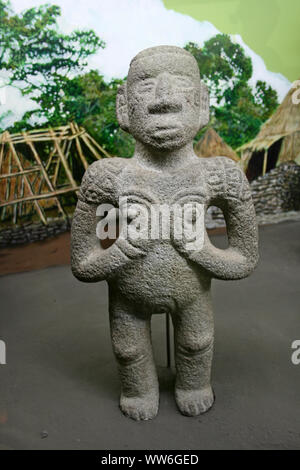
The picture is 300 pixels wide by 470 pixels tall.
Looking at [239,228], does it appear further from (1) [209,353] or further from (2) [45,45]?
(2) [45,45]

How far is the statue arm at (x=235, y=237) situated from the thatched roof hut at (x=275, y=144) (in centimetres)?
368

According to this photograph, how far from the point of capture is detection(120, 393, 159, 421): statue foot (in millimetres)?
2258

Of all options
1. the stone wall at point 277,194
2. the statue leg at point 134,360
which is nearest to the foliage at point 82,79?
the stone wall at point 277,194

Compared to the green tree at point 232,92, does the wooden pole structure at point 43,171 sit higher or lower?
lower

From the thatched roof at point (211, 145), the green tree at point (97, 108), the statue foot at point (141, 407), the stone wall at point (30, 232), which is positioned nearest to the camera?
the statue foot at point (141, 407)

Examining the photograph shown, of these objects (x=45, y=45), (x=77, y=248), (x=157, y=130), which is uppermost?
(x=45, y=45)

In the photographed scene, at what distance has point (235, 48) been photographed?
4.96 m

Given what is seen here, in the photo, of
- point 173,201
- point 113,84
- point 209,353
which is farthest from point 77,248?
point 113,84

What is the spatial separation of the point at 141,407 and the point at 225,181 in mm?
1249

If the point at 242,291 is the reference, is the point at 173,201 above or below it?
above

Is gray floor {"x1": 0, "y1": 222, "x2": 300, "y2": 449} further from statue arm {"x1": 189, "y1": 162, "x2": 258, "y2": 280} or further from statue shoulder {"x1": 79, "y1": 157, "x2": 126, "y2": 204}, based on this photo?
statue shoulder {"x1": 79, "y1": 157, "x2": 126, "y2": 204}

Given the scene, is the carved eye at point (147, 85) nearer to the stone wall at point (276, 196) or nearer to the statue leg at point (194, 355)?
the statue leg at point (194, 355)

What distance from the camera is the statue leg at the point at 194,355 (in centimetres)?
213
